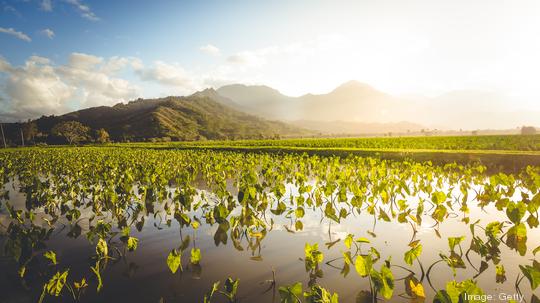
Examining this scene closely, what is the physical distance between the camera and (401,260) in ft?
17.7

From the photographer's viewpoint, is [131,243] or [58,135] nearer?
[131,243]

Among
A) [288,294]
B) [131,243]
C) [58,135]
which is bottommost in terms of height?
[131,243]

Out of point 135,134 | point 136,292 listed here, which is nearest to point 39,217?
point 136,292

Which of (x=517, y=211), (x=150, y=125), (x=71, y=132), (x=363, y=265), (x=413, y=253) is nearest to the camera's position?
(x=363, y=265)

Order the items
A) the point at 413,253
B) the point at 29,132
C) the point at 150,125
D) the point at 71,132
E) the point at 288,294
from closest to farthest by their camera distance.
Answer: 1. the point at 288,294
2. the point at 413,253
3. the point at 71,132
4. the point at 29,132
5. the point at 150,125

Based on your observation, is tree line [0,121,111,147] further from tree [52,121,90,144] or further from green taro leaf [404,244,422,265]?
green taro leaf [404,244,422,265]

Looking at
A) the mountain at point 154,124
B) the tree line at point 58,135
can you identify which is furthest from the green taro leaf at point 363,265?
the mountain at point 154,124

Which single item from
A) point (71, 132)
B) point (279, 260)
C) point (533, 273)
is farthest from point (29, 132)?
point (533, 273)

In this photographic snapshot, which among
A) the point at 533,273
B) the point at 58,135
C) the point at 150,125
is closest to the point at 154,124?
the point at 150,125

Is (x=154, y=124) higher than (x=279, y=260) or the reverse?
higher

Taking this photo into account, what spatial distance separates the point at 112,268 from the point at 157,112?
177 metres

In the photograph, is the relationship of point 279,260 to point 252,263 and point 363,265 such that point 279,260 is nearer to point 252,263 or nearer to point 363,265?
point 252,263

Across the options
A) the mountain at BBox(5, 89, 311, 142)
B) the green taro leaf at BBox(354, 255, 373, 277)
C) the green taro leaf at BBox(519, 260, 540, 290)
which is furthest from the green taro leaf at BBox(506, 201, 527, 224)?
the mountain at BBox(5, 89, 311, 142)

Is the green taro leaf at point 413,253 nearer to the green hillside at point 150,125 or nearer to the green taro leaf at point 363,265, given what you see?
the green taro leaf at point 363,265
